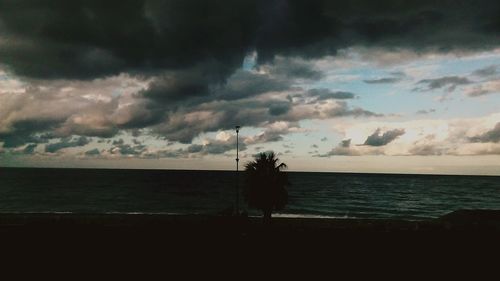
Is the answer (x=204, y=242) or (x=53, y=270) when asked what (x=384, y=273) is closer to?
(x=204, y=242)

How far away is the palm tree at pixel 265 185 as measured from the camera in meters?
30.4

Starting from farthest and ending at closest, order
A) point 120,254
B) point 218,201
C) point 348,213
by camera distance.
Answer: point 218,201 < point 348,213 < point 120,254

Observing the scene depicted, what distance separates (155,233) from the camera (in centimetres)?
1991

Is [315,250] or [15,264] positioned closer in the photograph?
[15,264]

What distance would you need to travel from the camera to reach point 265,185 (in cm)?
3052

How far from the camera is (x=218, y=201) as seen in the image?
98875 mm

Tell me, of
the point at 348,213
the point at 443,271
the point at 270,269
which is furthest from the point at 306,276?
the point at 348,213

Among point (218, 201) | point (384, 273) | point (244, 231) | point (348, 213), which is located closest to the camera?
point (384, 273)

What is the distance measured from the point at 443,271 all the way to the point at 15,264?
17.7 m

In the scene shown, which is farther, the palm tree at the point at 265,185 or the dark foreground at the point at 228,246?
the palm tree at the point at 265,185

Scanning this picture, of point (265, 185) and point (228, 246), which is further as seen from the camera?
point (265, 185)

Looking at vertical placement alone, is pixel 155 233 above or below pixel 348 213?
above

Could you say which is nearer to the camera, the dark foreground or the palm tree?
the dark foreground

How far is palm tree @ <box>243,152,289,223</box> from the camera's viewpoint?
30.4 meters
